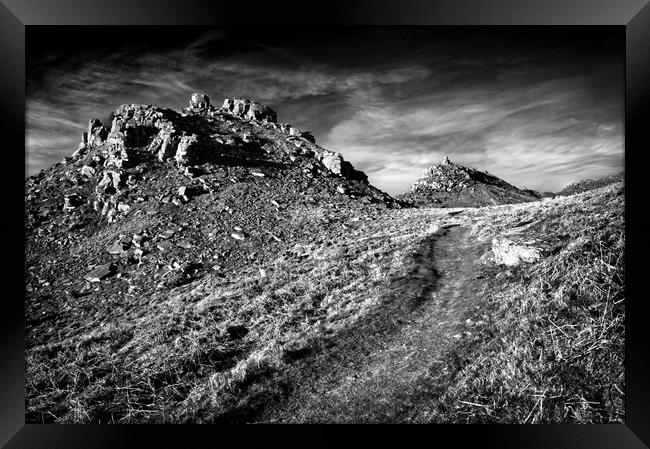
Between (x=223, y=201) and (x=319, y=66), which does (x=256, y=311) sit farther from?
(x=223, y=201)

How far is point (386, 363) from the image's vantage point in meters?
4.83

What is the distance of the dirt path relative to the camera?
14.4 ft

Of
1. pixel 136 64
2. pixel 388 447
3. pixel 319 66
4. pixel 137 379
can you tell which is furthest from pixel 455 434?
pixel 136 64

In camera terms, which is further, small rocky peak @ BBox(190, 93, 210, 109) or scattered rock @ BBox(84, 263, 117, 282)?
scattered rock @ BBox(84, 263, 117, 282)

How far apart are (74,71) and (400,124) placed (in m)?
7.17

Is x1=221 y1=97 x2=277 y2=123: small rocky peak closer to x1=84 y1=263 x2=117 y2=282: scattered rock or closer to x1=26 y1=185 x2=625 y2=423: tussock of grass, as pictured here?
x1=84 y1=263 x2=117 y2=282: scattered rock

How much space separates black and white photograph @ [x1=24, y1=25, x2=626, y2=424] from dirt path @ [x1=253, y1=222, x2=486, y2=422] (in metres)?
0.03

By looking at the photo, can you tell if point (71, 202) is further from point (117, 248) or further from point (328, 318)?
point (328, 318)

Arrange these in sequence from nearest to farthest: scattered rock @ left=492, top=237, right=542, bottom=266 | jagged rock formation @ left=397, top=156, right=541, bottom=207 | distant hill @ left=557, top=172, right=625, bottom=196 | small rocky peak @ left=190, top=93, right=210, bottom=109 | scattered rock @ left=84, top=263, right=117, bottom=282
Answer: distant hill @ left=557, top=172, right=625, bottom=196 → scattered rock @ left=492, top=237, right=542, bottom=266 → small rocky peak @ left=190, top=93, right=210, bottom=109 → scattered rock @ left=84, top=263, right=117, bottom=282 → jagged rock formation @ left=397, top=156, right=541, bottom=207

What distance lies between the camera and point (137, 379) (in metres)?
5.17

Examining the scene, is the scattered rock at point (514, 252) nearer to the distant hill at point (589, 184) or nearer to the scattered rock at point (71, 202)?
the distant hill at point (589, 184)

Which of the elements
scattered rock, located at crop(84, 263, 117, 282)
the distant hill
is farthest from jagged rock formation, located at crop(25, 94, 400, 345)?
the distant hill
